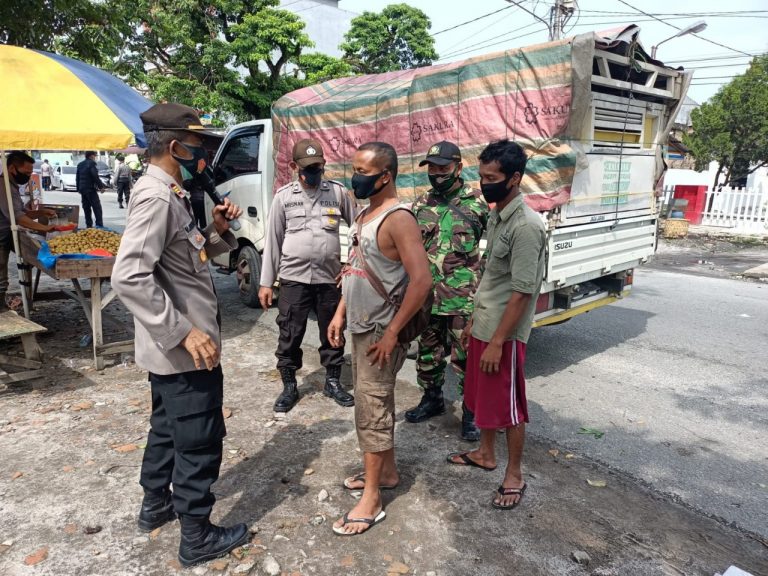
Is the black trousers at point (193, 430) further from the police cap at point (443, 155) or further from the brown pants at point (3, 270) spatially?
the brown pants at point (3, 270)

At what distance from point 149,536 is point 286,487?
74 cm

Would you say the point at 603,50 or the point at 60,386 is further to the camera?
the point at 60,386

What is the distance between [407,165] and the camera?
16.9 feet

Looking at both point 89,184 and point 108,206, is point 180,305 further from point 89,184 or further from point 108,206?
point 108,206

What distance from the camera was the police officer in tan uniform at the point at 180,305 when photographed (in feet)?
7.01

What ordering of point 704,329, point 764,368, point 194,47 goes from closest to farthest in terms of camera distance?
point 764,368 → point 704,329 → point 194,47

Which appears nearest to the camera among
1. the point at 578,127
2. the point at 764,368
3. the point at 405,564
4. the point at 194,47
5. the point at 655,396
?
the point at 405,564

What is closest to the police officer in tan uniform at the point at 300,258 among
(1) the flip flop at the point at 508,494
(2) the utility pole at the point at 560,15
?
(1) the flip flop at the point at 508,494

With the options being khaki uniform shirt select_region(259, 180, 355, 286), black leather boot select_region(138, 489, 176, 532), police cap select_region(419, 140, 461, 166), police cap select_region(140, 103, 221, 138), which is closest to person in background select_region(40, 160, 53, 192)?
khaki uniform shirt select_region(259, 180, 355, 286)

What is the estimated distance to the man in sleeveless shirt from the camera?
8.16 ft

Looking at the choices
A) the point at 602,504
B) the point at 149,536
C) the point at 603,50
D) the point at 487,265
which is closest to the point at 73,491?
the point at 149,536

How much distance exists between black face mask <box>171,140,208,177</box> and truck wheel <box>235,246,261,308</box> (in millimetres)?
4365

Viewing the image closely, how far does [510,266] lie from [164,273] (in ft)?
5.45

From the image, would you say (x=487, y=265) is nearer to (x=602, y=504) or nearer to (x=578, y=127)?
(x=602, y=504)
